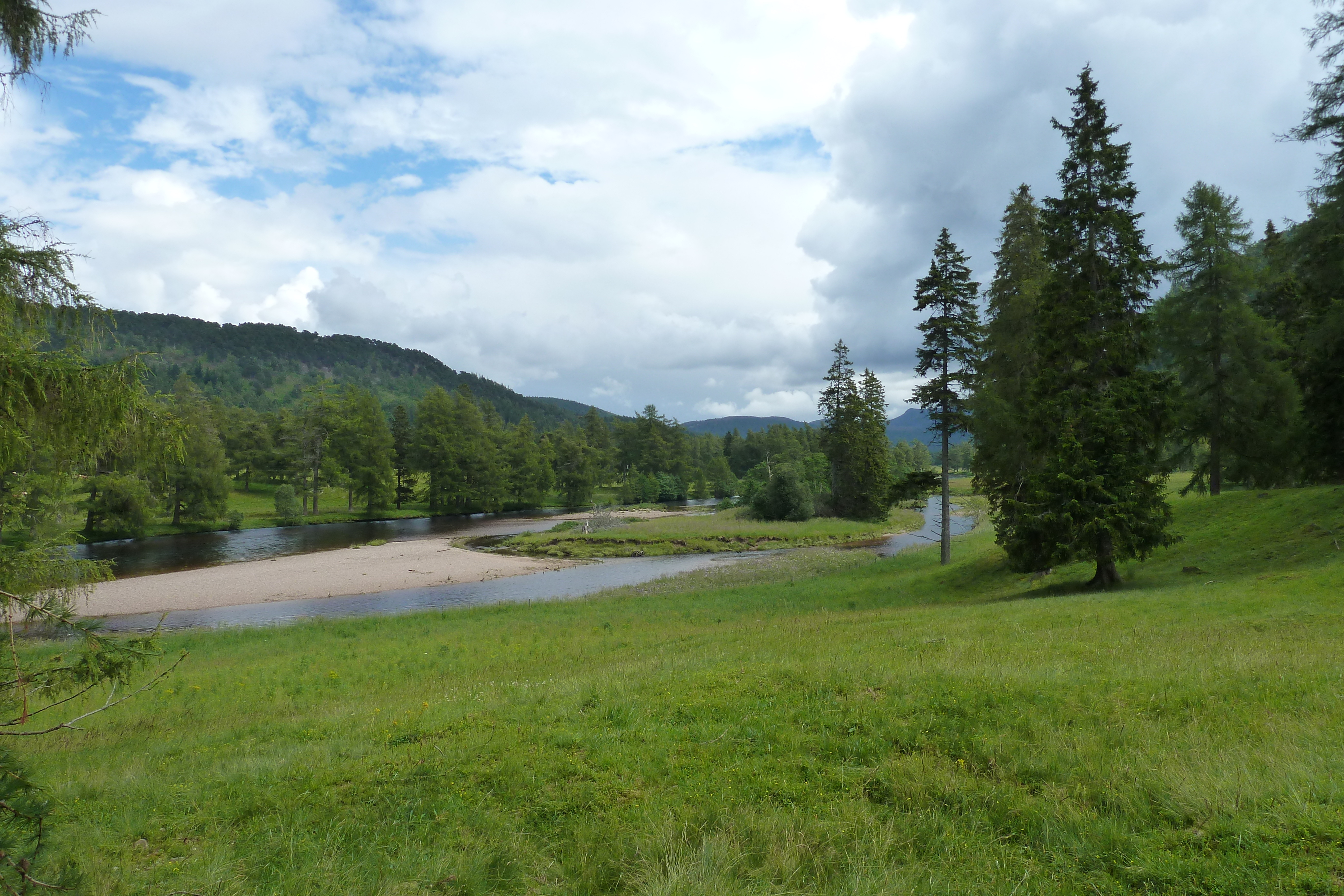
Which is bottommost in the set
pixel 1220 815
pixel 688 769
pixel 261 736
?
pixel 261 736

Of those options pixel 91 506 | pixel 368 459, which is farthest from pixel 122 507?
pixel 368 459

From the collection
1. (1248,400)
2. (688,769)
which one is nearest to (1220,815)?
(688,769)

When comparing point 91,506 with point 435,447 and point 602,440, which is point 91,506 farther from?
point 602,440

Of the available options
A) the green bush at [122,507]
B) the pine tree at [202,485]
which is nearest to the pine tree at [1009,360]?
the green bush at [122,507]

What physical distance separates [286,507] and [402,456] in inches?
826

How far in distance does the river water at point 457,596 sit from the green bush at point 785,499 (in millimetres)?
12128

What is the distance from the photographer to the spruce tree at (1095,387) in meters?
17.1

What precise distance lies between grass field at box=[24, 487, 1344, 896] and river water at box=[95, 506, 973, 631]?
51.5 ft

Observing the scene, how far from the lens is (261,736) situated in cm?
866

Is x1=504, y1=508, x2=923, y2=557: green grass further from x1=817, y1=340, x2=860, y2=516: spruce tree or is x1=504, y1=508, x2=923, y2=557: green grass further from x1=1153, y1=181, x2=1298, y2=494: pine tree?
x1=1153, y1=181, x2=1298, y2=494: pine tree

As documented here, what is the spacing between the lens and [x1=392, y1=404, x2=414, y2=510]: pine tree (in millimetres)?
82562

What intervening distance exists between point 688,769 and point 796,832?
150cm

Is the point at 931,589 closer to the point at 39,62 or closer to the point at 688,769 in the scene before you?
the point at 688,769

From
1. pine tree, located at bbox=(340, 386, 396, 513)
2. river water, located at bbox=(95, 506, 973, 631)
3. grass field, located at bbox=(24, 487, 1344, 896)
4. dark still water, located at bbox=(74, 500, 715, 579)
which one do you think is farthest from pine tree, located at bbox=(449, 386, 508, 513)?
grass field, located at bbox=(24, 487, 1344, 896)
